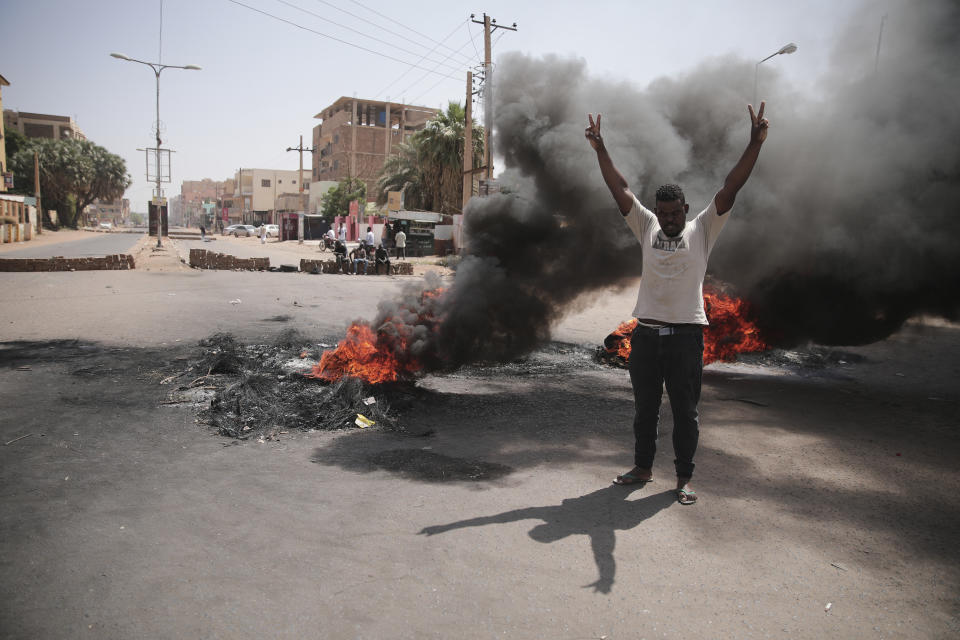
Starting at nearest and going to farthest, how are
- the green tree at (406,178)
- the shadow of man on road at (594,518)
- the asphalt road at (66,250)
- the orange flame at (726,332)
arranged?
1. the shadow of man on road at (594,518)
2. the orange flame at (726,332)
3. the asphalt road at (66,250)
4. the green tree at (406,178)

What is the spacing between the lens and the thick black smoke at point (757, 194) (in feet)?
19.6

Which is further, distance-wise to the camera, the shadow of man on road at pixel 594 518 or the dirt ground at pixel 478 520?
the shadow of man on road at pixel 594 518

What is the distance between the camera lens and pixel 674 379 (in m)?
3.53

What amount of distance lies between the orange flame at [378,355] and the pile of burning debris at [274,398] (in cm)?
13

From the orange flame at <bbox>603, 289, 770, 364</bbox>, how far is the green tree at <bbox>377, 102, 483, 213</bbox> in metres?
25.0

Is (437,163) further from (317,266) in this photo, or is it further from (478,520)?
(478,520)

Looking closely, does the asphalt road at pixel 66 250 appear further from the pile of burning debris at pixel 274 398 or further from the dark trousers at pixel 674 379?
the dark trousers at pixel 674 379

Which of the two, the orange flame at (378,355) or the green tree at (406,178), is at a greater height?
the green tree at (406,178)

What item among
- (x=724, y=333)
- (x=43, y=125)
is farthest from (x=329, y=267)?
(x=43, y=125)

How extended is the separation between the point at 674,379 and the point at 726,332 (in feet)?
16.0

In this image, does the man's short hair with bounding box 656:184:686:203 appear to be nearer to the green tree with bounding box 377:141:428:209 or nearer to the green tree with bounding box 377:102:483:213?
the green tree with bounding box 377:102:483:213

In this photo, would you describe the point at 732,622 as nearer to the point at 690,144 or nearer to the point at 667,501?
the point at 667,501

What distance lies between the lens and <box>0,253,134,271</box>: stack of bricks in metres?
17.8

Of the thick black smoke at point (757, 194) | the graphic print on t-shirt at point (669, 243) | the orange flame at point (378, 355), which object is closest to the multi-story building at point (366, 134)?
the thick black smoke at point (757, 194)
